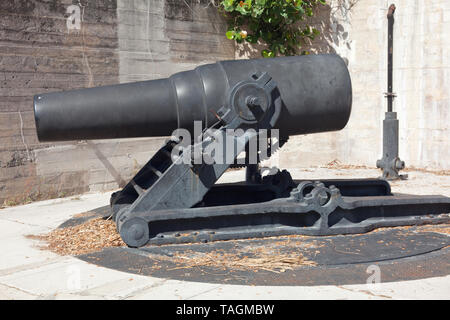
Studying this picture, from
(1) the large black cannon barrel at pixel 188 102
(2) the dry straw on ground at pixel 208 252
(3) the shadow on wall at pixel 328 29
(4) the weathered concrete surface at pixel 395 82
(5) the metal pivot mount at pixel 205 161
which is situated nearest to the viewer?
(2) the dry straw on ground at pixel 208 252

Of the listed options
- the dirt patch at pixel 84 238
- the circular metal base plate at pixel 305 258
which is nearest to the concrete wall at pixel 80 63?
the dirt patch at pixel 84 238

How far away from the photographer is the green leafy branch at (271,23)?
32.9 feet

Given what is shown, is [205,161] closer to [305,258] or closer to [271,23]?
[305,258]

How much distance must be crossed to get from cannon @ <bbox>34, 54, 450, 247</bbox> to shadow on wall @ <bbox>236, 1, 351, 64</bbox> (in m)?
5.03

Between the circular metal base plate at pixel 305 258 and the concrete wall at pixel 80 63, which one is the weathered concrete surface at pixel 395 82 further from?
the circular metal base plate at pixel 305 258

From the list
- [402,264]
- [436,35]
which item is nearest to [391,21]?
[436,35]

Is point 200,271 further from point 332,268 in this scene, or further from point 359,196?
point 359,196

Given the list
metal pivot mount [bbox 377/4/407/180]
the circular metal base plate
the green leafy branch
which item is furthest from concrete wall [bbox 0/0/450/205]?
the circular metal base plate

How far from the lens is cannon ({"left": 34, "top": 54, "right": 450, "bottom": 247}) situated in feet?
17.2

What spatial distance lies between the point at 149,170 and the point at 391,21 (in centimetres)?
523

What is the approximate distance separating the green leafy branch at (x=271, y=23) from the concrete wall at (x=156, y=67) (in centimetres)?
23

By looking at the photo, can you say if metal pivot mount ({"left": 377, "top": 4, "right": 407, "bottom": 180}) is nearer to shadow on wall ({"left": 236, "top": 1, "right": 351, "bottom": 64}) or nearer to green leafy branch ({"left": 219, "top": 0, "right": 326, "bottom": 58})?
shadow on wall ({"left": 236, "top": 1, "right": 351, "bottom": 64})

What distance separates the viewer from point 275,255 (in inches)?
190

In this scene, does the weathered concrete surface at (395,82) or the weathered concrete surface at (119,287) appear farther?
the weathered concrete surface at (395,82)
